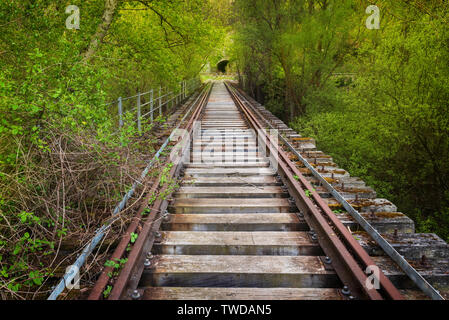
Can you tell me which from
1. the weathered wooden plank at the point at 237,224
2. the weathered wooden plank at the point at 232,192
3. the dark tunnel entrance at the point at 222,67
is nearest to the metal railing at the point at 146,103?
the weathered wooden plank at the point at 232,192

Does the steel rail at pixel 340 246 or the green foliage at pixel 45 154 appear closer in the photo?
the steel rail at pixel 340 246

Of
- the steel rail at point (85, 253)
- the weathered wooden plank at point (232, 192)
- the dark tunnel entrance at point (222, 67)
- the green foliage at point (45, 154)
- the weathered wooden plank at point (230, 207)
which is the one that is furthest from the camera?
the dark tunnel entrance at point (222, 67)

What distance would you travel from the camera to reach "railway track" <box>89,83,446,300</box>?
8.09 feet

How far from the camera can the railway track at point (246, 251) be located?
2.46 metres

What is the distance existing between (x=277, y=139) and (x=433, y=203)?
521 cm

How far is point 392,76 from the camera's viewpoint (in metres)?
8.89

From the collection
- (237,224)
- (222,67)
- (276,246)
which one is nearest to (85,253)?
(237,224)

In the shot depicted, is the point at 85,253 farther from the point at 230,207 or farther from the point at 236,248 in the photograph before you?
the point at 230,207

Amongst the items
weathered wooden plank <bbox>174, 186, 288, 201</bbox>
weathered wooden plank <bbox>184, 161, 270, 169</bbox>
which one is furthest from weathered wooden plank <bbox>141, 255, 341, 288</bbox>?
weathered wooden plank <bbox>184, 161, 270, 169</bbox>

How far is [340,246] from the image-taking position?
284cm

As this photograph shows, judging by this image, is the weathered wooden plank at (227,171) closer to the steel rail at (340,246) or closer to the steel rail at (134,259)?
the steel rail at (340,246)

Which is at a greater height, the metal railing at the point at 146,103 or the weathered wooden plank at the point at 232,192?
the metal railing at the point at 146,103

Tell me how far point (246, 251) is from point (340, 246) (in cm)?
95

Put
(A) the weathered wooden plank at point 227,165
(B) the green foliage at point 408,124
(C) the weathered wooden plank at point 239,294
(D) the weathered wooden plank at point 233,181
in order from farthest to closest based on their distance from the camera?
1. (B) the green foliage at point 408,124
2. (A) the weathered wooden plank at point 227,165
3. (D) the weathered wooden plank at point 233,181
4. (C) the weathered wooden plank at point 239,294
